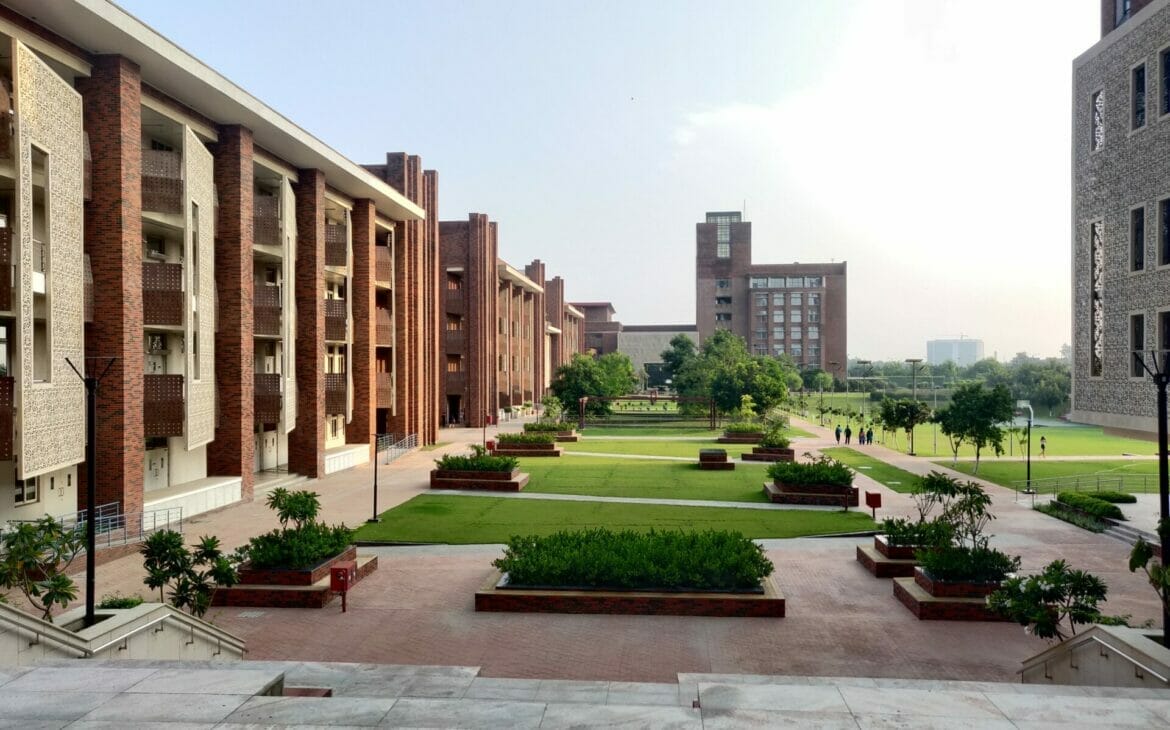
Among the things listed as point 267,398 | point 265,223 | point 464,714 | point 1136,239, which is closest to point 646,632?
point 464,714

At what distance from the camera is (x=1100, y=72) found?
736 inches

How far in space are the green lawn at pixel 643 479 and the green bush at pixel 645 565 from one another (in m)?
12.7

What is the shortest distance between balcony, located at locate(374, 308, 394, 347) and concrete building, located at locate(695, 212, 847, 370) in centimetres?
10383

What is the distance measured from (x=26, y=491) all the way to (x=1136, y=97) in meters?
28.2

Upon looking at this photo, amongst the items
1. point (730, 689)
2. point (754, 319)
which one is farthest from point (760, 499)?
point (754, 319)

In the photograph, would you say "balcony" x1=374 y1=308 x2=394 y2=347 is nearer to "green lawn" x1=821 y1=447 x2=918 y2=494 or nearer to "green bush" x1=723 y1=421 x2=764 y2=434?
"green bush" x1=723 y1=421 x2=764 y2=434

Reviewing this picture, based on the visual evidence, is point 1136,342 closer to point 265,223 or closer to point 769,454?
point 769,454

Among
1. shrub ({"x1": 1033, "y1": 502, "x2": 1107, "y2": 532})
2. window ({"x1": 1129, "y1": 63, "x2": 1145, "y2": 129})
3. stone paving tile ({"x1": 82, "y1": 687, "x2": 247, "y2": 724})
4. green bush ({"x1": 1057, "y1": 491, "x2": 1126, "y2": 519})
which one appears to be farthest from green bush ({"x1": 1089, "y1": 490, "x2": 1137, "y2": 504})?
stone paving tile ({"x1": 82, "y1": 687, "x2": 247, "y2": 724})

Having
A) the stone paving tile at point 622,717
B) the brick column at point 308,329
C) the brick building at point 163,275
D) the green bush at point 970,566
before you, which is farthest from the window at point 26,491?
the green bush at point 970,566

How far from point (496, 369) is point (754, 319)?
271 feet

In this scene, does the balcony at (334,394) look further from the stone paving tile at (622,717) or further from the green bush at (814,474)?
the stone paving tile at (622,717)

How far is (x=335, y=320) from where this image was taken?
3788cm

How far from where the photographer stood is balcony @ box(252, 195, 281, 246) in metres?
31.7

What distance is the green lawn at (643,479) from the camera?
1223 inches
